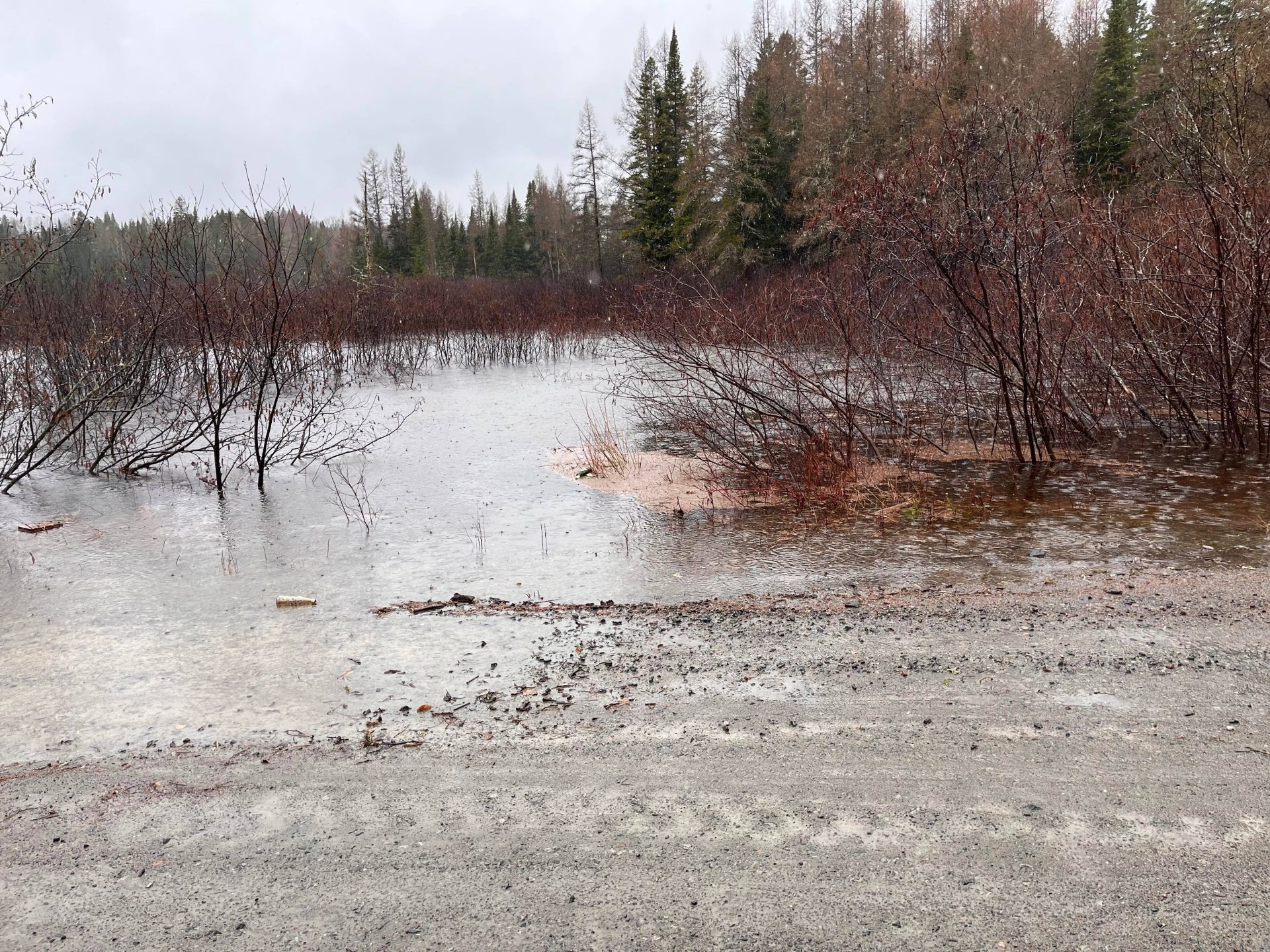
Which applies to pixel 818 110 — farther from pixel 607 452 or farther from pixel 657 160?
pixel 607 452

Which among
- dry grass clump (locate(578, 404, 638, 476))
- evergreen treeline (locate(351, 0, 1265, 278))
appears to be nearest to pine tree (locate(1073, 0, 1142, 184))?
evergreen treeline (locate(351, 0, 1265, 278))

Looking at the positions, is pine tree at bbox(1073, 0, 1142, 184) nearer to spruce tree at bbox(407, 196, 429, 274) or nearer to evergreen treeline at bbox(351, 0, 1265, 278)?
evergreen treeline at bbox(351, 0, 1265, 278)

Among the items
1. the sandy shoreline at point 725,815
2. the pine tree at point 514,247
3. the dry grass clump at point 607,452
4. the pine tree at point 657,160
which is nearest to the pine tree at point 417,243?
the pine tree at point 514,247

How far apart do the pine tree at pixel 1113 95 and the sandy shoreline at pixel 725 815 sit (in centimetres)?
2797

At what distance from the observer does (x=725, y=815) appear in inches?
108

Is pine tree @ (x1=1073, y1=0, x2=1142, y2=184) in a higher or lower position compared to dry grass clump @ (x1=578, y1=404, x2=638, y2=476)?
higher

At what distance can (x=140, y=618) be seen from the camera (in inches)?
202

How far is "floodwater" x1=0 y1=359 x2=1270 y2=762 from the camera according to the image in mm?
4027

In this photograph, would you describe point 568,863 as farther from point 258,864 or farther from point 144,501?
point 144,501

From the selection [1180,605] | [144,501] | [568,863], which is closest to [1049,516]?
[1180,605]

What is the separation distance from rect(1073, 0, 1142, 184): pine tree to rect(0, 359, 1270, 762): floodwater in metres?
23.0

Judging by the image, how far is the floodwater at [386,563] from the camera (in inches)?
159

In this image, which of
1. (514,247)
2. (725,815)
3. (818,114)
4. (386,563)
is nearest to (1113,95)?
(818,114)

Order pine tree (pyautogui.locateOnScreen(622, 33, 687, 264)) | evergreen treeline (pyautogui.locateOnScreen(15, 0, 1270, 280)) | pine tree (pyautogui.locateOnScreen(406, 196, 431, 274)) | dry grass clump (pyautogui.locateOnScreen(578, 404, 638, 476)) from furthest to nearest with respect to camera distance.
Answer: pine tree (pyautogui.locateOnScreen(406, 196, 431, 274)), pine tree (pyautogui.locateOnScreen(622, 33, 687, 264)), evergreen treeline (pyautogui.locateOnScreen(15, 0, 1270, 280)), dry grass clump (pyautogui.locateOnScreen(578, 404, 638, 476))
